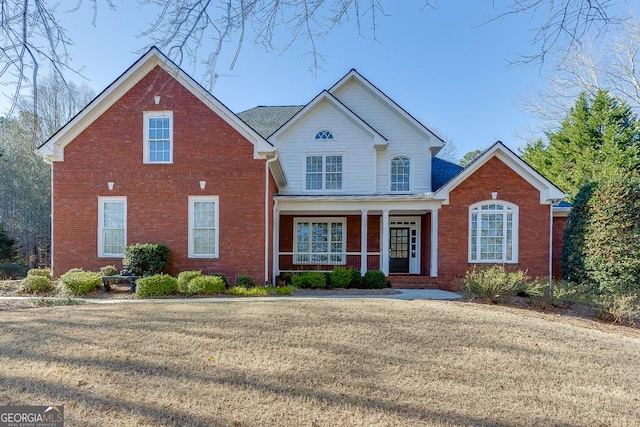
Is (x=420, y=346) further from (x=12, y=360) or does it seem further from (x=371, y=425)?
(x=12, y=360)

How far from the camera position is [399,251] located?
15.4m

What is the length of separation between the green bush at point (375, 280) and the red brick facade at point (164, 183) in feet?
12.7

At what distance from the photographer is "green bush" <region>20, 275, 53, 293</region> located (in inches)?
391

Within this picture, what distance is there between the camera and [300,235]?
49.5 feet

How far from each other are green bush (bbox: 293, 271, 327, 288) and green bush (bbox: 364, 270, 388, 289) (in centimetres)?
156

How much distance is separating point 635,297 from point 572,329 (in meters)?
3.55

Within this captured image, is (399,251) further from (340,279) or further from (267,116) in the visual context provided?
(267,116)

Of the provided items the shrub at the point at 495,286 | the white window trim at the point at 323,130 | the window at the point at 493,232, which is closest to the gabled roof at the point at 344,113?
the white window trim at the point at 323,130

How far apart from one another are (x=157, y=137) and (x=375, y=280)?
360 inches

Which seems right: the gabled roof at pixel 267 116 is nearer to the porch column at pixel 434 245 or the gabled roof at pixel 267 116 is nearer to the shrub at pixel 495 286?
the porch column at pixel 434 245

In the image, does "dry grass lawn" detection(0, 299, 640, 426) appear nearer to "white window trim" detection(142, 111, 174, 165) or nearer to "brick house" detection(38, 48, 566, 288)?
"brick house" detection(38, 48, 566, 288)

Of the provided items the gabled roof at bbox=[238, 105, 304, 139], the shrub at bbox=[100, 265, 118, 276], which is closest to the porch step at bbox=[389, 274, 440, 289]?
the gabled roof at bbox=[238, 105, 304, 139]

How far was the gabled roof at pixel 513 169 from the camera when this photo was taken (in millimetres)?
12062

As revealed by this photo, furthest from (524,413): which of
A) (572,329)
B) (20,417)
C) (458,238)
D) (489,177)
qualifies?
(489,177)
